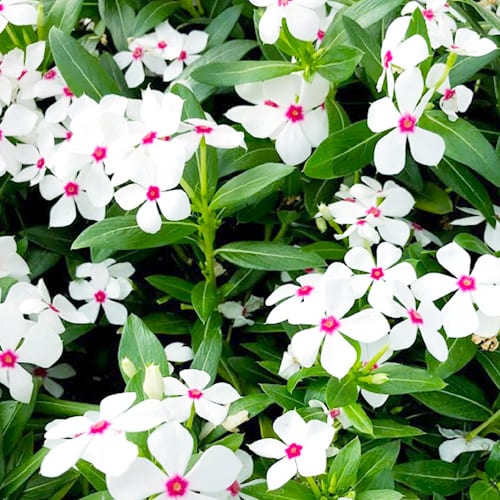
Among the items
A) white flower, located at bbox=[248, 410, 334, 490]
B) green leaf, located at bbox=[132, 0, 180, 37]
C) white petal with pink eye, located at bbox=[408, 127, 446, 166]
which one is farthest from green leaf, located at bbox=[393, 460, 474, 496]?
green leaf, located at bbox=[132, 0, 180, 37]

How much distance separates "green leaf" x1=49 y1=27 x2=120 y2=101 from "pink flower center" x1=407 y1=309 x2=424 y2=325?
654 millimetres

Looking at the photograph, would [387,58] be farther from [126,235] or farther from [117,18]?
[117,18]

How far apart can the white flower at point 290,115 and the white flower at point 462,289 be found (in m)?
0.30

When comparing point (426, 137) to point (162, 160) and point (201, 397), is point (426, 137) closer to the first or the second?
point (162, 160)

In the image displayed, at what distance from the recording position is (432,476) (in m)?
1.25

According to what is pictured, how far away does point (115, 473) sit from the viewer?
824 millimetres

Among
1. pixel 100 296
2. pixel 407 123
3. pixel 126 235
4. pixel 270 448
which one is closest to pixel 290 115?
pixel 407 123

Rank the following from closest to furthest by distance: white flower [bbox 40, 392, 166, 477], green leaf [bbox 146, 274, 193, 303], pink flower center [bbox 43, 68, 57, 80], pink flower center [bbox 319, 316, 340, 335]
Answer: white flower [bbox 40, 392, 166, 477]
pink flower center [bbox 319, 316, 340, 335]
green leaf [bbox 146, 274, 193, 303]
pink flower center [bbox 43, 68, 57, 80]

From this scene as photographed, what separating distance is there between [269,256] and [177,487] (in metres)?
A: 0.48

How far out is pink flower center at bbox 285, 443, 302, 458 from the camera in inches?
41.1

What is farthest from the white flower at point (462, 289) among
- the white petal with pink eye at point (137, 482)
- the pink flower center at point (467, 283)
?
the white petal with pink eye at point (137, 482)

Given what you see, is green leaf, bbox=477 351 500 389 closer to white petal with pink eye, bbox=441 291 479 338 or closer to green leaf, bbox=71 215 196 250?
white petal with pink eye, bbox=441 291 479 338

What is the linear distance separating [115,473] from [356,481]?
41cm

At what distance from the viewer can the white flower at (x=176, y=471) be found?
2.81ft
